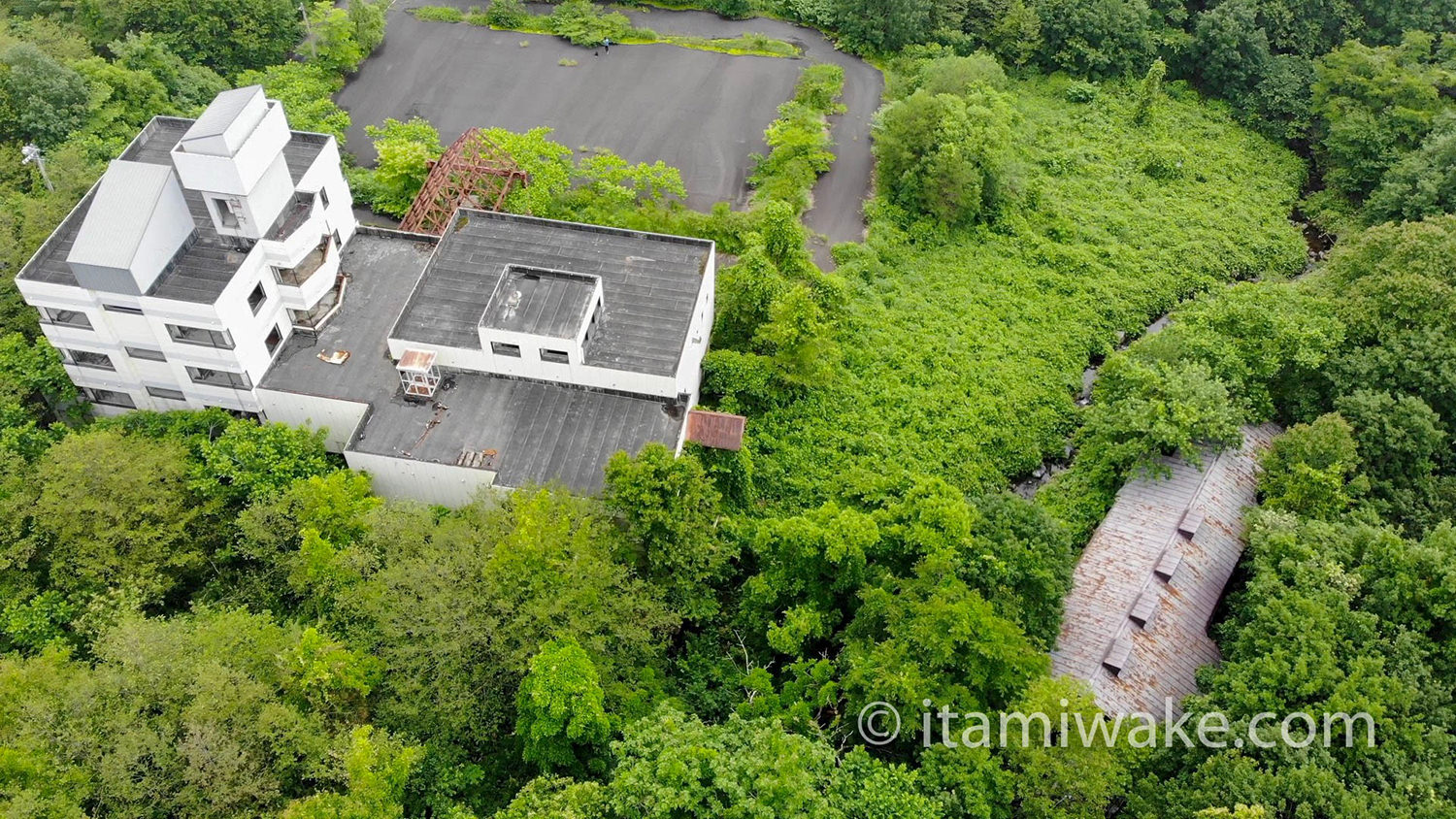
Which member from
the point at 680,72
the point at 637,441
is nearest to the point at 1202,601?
the point at 637,441

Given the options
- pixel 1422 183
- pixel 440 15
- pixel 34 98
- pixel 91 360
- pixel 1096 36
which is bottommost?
pixel 91 360

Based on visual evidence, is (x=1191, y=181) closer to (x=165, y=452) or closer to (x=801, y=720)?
(x=801, y=720)

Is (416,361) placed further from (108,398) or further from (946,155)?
(946,155)

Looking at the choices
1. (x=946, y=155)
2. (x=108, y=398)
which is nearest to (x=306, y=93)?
(x=108, y=398)

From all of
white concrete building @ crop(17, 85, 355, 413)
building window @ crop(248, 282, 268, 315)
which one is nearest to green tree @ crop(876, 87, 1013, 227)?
white concrete building @ crop(17, 85, 355, 413)

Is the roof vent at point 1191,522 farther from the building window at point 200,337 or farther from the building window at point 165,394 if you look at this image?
the building window at point 165,394

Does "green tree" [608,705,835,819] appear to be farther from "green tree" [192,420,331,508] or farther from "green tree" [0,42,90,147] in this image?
"green tree" [0,42,90,147]
